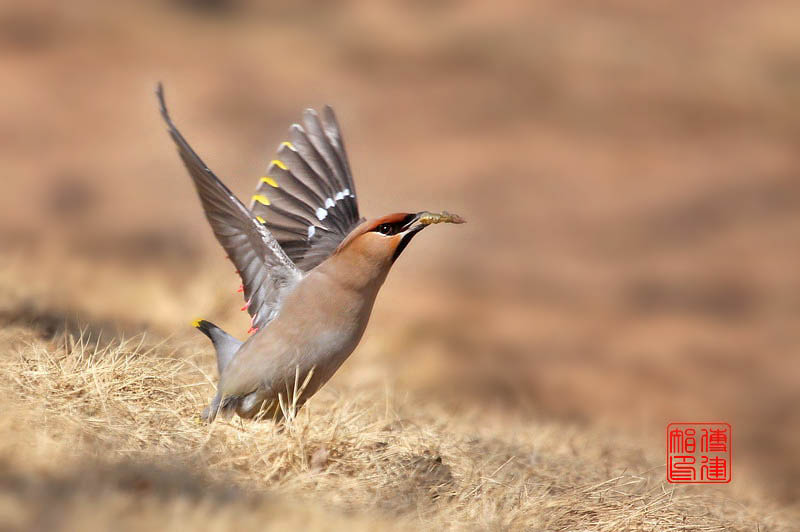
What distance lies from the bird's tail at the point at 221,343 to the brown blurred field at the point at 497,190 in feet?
2.78

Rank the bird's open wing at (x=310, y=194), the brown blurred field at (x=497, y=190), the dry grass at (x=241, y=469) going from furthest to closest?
the brown blurred field at (x=497, y=190) → the bird's open wing at (x=310, y=194) → the dry grass at (x=241, y=469)

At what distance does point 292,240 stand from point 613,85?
30.0 feet

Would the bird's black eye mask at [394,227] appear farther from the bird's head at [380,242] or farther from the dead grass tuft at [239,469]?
the dead grass tuft at [239,469]

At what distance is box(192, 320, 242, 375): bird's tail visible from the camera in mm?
3968

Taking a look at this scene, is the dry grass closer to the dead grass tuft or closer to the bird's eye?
the dead grass tuft

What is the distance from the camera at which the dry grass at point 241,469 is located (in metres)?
2.62

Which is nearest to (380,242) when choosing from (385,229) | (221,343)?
(385,229)

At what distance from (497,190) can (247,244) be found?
8.25m

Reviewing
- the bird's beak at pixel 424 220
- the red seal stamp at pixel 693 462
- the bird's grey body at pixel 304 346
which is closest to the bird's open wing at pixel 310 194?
the bird's grey body at pixel 304 346

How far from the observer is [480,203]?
11.7 meters

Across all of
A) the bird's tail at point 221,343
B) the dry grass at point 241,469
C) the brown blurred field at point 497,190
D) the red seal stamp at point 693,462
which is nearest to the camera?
the dry grass at point 241,469

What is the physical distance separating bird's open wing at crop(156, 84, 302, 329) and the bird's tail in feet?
0.41

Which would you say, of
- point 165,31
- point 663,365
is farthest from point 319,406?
point 165,31

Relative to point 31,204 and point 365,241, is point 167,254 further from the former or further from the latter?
point 365,241
